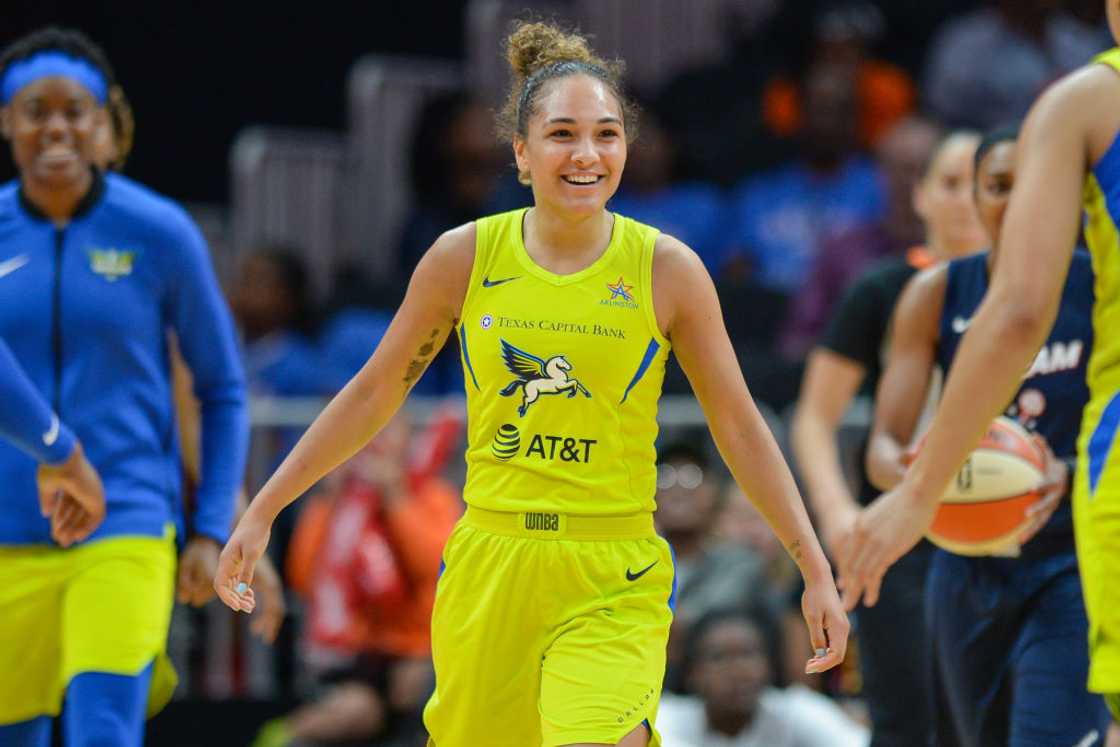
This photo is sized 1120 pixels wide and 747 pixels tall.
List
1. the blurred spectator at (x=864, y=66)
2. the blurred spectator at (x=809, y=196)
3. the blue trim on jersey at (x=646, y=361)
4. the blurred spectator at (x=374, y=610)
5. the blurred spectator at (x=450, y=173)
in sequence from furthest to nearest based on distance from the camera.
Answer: the blurred spectator at (x=450, y=173)
the blurred spectator at (x=864, y=66)
the blurred spectator at (x=809, y=196)
the blurred spectator at (x=374, y=610)
the blue trim on jersey at (x=646, y=361)

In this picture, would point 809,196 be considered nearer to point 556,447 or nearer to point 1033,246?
point 556,447

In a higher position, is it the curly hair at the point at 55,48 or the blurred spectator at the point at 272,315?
the curly hair at the point at 55,48

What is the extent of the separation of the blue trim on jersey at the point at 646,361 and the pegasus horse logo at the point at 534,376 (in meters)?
0.10

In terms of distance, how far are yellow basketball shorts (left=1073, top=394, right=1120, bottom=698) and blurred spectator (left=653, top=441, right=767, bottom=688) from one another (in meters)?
3.99

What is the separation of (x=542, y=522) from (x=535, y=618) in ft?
0.68

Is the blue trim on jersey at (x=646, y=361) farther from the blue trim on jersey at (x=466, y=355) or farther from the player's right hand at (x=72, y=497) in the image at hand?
the player's right hand at (x=72, y=497)

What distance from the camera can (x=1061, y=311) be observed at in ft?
15.9

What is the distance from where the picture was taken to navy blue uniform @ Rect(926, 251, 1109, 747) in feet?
15.2

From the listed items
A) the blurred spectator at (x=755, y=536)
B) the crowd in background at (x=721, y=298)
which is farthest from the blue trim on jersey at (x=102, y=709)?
the blurred spectator at (x=755, y=536)

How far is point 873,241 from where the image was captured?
9.15 metres

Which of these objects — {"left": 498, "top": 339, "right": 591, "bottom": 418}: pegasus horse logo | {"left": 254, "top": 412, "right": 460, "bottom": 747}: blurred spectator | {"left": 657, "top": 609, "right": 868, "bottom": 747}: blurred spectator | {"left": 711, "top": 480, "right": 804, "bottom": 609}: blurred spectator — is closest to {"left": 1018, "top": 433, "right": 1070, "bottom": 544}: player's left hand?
{"left": 498, "top": 339, "right": 591, "bottom": 418}: pegasus horse logo

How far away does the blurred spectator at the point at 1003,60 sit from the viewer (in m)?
9.99

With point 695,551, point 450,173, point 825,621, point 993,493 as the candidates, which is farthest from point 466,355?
point 450,173

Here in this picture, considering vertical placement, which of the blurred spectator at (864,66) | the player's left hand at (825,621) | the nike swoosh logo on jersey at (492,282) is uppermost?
the blurred spectator at (864,66)
